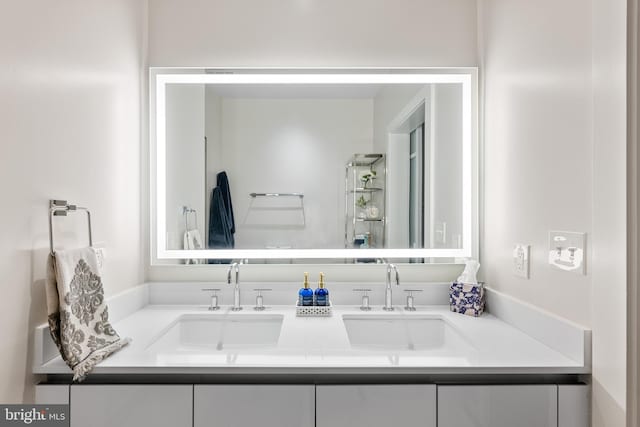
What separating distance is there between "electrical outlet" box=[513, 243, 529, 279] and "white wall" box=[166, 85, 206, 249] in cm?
124

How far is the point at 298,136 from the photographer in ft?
6.11

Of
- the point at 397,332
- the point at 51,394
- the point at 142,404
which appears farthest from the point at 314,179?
the point at 51,394

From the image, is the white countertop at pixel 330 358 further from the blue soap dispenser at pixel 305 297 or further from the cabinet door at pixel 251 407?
the blue soap dispenser at pixel 305 297

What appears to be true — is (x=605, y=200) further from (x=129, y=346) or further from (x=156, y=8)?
(x=156, y=8)

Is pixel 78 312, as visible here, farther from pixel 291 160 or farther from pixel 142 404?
pixel 291 160

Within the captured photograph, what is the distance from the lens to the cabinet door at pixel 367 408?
1.17 meters

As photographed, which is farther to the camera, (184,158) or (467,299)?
(184,158)

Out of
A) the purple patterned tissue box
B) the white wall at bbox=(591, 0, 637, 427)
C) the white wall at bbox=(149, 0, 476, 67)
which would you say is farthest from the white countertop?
the white wall at bbox=(149, 0, 476, 67)

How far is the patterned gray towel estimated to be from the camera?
3.66ft

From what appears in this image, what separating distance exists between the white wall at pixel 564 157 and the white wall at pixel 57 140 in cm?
145

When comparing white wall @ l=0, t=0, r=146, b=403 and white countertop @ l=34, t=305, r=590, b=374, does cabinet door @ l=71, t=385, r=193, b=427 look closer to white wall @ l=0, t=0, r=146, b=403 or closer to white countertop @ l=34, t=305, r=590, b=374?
white countertop @ l=34, t=305, r=590, b=374

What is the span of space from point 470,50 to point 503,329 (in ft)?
3.83

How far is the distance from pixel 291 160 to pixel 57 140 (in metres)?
0.89

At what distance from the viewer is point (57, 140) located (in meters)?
1.23
